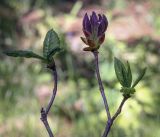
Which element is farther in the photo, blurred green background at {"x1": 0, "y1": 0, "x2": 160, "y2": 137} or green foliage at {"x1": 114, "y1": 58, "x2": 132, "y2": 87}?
blurred green background at {"x1": 0, "y1": 0, "x2": 160, "y2": 137}

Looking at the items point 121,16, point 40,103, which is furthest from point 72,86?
point 121,16

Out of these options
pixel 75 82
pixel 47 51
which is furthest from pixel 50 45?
pixel 75 82

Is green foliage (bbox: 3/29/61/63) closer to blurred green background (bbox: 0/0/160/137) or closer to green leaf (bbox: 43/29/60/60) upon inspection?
green leaf (bbox: 43/29/60/60)

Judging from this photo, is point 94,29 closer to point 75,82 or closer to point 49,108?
point 49,108

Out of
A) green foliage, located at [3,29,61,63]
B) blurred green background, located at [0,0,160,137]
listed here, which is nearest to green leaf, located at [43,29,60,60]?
green foliage, located at [3,29,61,63]

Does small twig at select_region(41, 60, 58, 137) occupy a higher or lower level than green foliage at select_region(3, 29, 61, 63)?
lower
